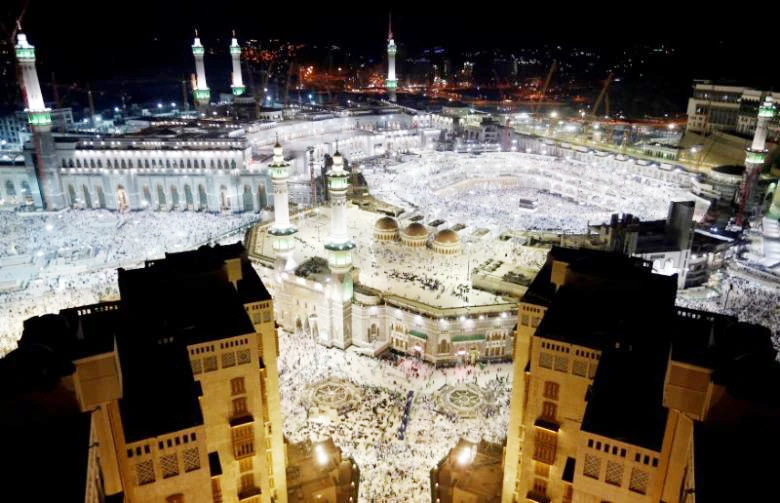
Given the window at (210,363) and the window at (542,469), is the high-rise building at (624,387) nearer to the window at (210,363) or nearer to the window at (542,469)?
the window at (542,469)

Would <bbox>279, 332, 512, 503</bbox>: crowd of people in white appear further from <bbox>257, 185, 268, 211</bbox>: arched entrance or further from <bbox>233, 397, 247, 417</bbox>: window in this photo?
<bbox>257, 185, 268, 211</bbox>: arched entrance

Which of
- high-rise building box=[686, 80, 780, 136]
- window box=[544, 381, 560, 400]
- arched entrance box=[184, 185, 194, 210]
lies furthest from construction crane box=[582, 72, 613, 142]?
window box=[544, 381, 560, 400]

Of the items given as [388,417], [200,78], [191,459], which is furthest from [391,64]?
[191,459]

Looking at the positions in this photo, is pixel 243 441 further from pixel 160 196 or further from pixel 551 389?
pixel 160 196

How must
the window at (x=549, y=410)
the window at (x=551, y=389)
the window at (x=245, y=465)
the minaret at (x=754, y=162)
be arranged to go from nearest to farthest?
1. the window at (x=551, y=389)
2. the window at (x=549, y=410)
3. the window at (x=245, y=465)
4. the minaret at (x=754, y=162)

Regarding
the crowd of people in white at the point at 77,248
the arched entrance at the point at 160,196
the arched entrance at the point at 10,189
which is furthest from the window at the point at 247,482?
the arched entrance at the point at 10,189

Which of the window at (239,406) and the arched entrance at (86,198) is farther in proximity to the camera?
the arched entrance at (86,198)
